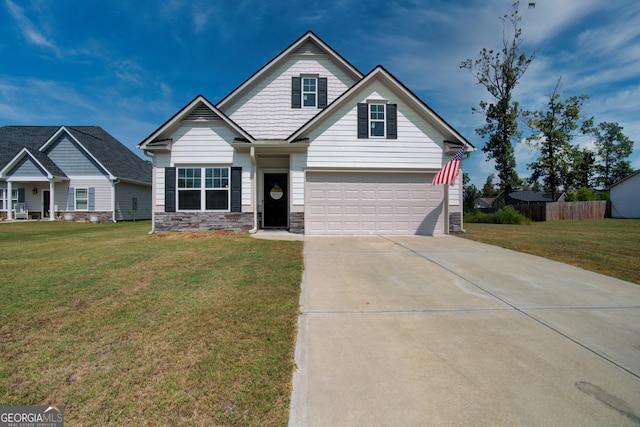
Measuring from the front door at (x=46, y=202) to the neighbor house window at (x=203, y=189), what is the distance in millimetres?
17193

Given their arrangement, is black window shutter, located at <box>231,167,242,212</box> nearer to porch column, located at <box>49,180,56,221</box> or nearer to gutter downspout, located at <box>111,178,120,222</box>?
gutter downspout, located at <box>111,178,120,222</box>

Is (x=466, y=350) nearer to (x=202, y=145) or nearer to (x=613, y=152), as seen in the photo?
(x=202, y=145)

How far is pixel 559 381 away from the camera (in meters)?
2.53

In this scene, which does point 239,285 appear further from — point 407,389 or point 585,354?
point 585,354

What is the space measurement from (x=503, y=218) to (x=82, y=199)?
28.5 meters

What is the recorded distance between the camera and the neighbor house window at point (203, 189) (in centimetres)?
1179

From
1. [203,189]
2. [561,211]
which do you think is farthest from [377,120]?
[561,211]

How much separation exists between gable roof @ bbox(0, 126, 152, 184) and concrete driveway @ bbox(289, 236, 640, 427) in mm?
22710

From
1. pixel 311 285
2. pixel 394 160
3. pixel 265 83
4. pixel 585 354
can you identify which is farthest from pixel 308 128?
pixel 585 354

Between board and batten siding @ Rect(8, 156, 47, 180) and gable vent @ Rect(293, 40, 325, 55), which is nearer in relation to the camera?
gable vent @ Rect(293, 40, 325, 55)

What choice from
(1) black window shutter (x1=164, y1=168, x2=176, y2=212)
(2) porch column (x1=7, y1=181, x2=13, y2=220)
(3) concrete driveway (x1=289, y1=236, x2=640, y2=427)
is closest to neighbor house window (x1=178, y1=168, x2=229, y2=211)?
(1) black window shutter (x1=164, y1=168, x2=176, y2=212)

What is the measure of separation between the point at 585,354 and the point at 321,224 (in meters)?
9.17

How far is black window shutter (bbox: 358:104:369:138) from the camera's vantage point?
38.4ft

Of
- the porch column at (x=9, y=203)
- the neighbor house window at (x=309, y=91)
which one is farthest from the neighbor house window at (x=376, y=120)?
the porch column at (x=9, y=203)
